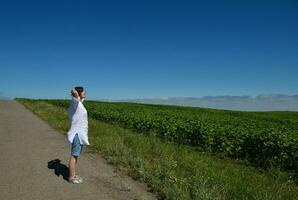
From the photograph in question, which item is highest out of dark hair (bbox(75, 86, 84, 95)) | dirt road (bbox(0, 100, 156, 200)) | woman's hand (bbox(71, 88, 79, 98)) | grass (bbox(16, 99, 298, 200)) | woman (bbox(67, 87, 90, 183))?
dark hair (bbox(75, 86, 84, 95))

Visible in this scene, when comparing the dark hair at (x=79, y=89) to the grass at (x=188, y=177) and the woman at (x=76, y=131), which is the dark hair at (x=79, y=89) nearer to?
the woman at (x=76, y=131)

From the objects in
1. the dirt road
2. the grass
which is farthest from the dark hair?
the grass

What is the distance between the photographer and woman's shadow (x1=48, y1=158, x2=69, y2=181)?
8779mm

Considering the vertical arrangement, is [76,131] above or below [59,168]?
above

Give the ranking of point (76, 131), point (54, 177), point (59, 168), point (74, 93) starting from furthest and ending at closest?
A: point (59, 168), point (54, 177), point (76, 131), point (74, 93)

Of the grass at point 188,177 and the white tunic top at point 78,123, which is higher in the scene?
the white tunic top at point 78,123

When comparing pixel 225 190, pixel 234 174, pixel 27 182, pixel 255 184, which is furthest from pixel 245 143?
pixel 27 182

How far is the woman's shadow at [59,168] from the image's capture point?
878cm

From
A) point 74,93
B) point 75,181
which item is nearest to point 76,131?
point 74,93

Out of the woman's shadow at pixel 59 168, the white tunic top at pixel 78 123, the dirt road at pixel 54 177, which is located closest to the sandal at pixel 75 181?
the dirt road at pixel 54 177

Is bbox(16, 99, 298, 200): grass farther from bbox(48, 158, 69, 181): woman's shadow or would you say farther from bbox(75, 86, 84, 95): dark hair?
bbox(75, 86, 84, 95): dark hair

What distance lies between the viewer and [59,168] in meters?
9.46

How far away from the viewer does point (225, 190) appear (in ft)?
24.1

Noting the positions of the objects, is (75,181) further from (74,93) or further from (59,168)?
(74,93)
